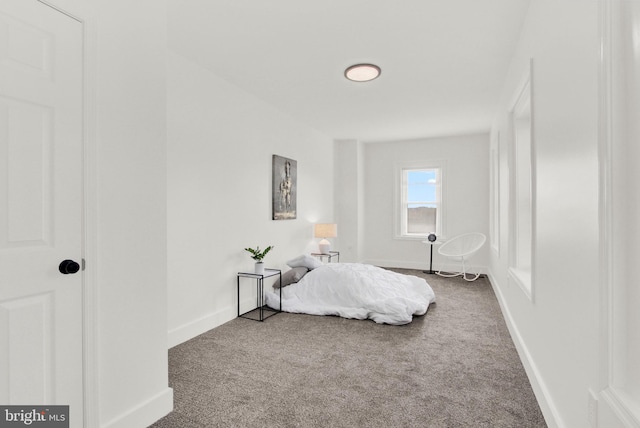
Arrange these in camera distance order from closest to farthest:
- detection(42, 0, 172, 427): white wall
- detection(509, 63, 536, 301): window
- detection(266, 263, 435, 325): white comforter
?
detection(42, 0, 172, 427): white wall → detection(509, 63, 536, 301): window → detection(266, 263, 435, 325): white comforter

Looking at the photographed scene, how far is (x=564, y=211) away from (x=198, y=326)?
3049 mm

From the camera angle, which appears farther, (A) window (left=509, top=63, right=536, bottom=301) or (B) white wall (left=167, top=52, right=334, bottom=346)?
(B) white wall (left=167, top=52, right=334, bottom=346)

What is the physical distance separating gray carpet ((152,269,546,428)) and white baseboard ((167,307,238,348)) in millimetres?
73

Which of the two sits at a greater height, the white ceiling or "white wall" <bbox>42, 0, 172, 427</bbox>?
the white ceiling

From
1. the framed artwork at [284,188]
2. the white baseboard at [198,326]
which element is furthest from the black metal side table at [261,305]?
the framed artwork at [284,188]

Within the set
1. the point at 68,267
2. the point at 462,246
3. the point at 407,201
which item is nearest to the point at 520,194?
the point at 68,267

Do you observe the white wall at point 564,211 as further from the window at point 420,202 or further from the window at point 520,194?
the window at point 420,202

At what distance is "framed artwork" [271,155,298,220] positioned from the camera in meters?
4.77

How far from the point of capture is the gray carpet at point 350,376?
2.02 meters

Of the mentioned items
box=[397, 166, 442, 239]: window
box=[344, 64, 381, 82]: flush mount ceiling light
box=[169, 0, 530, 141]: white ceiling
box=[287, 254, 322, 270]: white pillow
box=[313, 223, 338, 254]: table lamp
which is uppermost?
box=[169, 0, 530, 141]: white ceiling

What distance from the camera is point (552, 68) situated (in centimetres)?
194

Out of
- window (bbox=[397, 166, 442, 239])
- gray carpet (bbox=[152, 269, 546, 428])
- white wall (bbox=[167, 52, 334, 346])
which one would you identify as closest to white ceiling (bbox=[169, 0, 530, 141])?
white wall (bbox=[167, 52, 334, 346])

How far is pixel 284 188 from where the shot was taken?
501 centimetres

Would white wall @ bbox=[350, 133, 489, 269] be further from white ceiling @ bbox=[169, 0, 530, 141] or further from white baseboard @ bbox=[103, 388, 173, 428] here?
white baseboard @ bbox=[103, 388, 173, 428]
